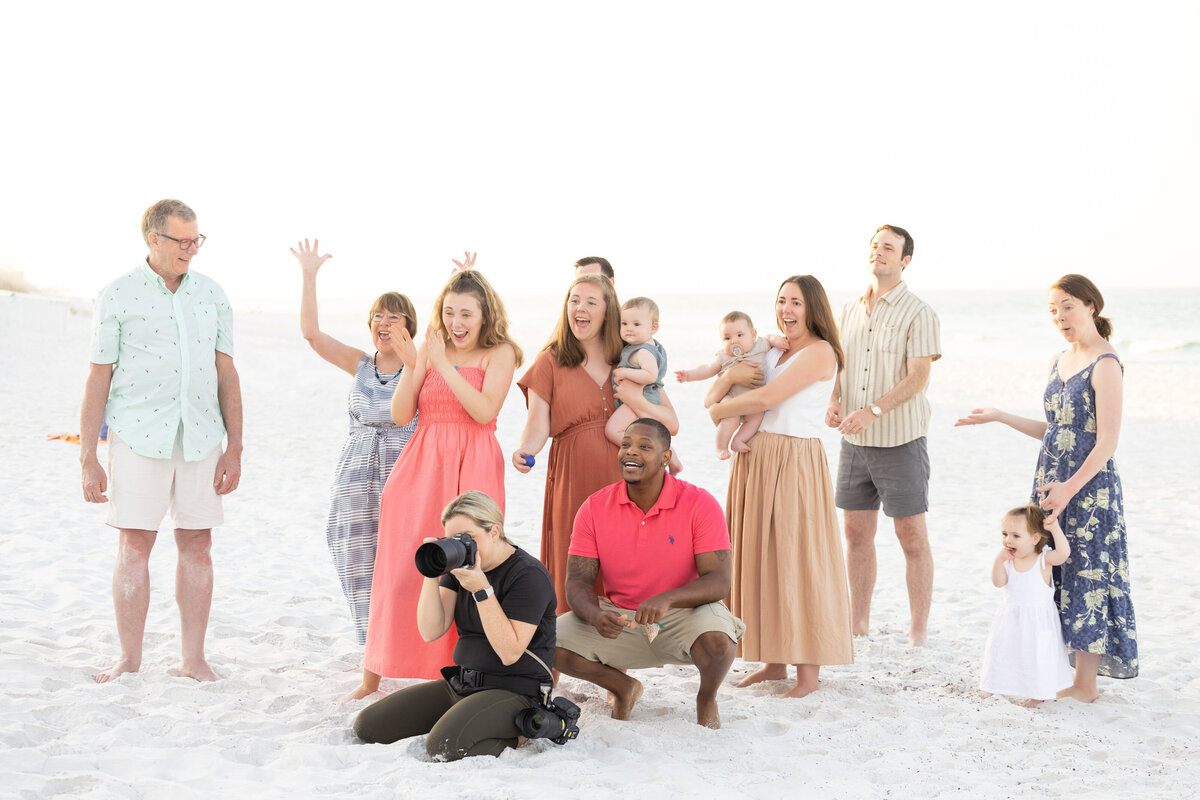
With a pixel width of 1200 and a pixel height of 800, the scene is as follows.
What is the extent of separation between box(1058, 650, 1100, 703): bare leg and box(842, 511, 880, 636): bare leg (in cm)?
120

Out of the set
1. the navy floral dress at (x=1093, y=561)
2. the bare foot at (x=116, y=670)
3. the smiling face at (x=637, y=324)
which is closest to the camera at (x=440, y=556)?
the smiling face at (x=637, y=324)

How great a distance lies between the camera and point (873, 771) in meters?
3.53

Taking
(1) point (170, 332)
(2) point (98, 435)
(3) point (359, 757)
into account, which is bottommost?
(3) point (359, 757)

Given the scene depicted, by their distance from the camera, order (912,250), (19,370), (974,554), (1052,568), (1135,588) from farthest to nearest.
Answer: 1. (19,370)
2. (974,554)
3. (1135,588)
4. (912,250)
5. (1052,568)

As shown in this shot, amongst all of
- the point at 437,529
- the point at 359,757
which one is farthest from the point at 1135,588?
the point at 359,757

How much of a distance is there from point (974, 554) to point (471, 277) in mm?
4706

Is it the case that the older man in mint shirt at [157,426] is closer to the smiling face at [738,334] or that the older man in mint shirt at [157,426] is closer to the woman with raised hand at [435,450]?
the woman with raised hand at [435,450]

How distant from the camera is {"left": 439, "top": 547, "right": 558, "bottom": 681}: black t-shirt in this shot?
11.8 ft

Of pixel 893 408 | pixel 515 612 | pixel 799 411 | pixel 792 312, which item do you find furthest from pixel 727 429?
pixel 515 612

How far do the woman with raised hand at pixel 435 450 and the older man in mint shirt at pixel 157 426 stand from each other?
0.77 metres

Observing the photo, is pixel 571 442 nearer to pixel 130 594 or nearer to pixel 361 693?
pixel 361 693

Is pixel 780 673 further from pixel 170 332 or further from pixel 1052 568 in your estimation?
pixel 170 332

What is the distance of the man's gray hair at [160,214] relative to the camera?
418 centimetres

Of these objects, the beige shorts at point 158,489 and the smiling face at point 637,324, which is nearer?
the beige shorts at point 158,489
